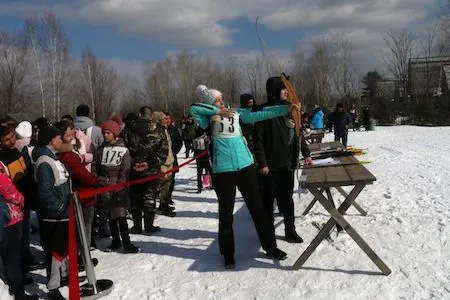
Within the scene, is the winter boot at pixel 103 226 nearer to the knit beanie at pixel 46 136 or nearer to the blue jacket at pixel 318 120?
the knit beanie at pixel 46 136

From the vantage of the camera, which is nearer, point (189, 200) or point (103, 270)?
point (103, 270)

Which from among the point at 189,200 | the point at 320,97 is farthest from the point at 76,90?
the point at 189,200

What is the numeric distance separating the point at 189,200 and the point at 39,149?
16.4ft

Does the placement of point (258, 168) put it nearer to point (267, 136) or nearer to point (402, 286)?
point (267, 136)

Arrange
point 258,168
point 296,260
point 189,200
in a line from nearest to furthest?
point 296,260 < point 258,168 < point 189,200

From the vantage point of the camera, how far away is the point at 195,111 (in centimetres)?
484

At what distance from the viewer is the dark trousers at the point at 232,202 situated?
479 cm

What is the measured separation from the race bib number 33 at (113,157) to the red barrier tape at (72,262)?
1.39 metres

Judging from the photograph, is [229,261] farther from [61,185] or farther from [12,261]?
[12,261]

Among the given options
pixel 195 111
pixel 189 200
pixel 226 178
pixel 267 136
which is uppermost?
pixel 195 111

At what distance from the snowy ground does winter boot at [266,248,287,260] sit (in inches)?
3.0

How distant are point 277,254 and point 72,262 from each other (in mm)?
2136

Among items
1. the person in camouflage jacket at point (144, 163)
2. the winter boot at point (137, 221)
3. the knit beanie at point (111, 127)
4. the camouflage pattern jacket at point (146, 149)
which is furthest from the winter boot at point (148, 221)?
the knit beanie at point (111, 127)

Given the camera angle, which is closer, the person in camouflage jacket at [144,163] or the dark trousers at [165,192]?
the person in camouflage jacket at [144,163]
